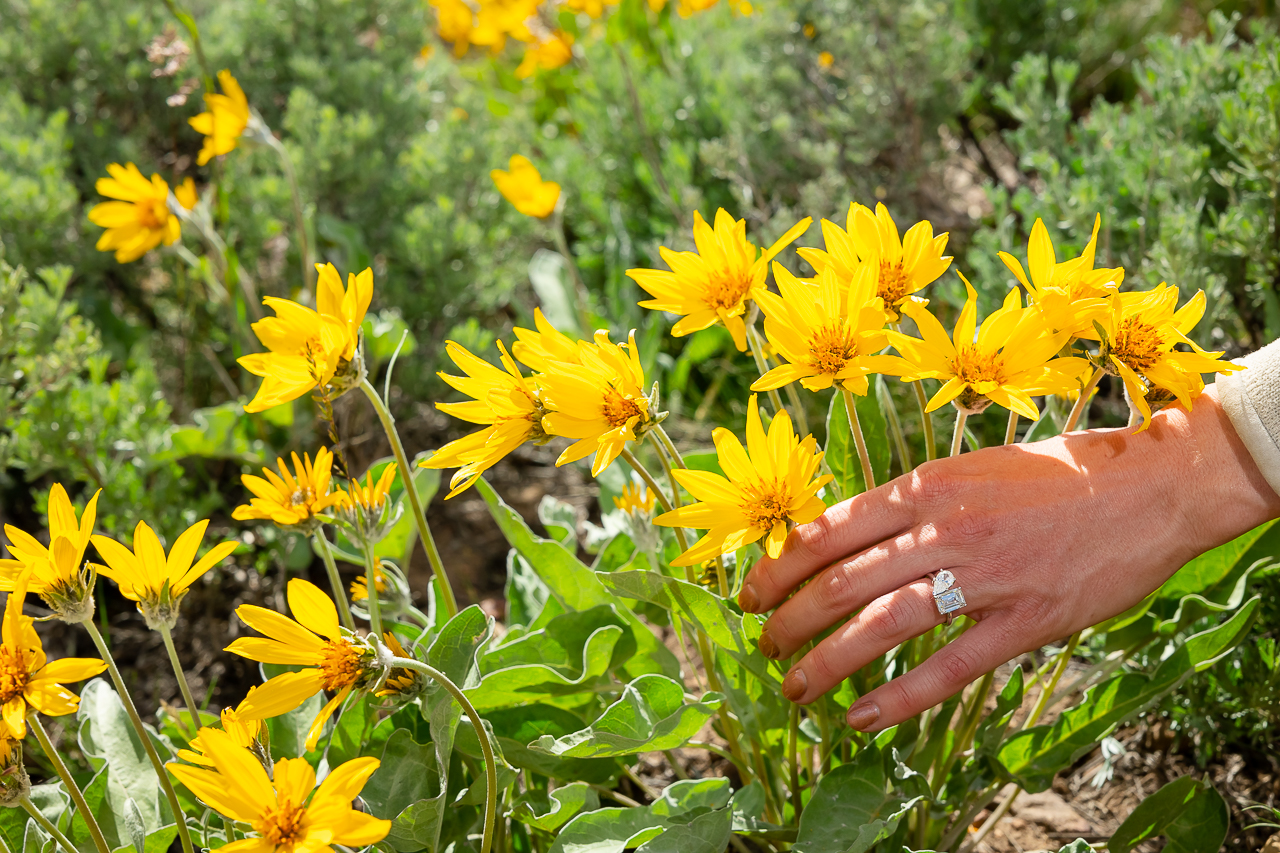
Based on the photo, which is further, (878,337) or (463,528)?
(463,528)

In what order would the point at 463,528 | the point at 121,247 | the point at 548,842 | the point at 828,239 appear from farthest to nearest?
the point at 463,528
the point at 121,247
the point at 548,842
the point at 828,239

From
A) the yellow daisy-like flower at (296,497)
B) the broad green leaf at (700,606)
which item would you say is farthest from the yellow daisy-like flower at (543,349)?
the yellow daisy-like flower at (296,497)

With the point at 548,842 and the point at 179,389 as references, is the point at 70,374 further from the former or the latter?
the point at 548,842

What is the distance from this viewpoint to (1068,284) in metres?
1.05

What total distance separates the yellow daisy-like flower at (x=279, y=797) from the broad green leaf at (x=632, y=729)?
0.90ft

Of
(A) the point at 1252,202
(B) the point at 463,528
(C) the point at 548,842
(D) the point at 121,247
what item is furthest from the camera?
(B) the point at 463,528

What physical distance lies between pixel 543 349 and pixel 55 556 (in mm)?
562

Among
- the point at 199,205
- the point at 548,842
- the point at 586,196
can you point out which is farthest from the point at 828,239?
the point at 586,196

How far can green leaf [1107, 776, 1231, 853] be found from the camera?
4.17ft

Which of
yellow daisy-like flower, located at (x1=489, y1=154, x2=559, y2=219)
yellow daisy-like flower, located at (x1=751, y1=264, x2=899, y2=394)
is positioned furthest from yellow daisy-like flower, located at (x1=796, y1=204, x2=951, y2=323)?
yellow daisy-like flower, located at (x1=489, y1=154, x2=559, y2=219)

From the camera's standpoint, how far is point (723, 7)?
4.56 m

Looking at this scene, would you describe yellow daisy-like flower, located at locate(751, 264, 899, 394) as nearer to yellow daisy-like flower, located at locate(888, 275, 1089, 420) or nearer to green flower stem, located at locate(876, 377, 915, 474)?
yellow daisy-like flower, located at locate(888, 275, 1089, 420)

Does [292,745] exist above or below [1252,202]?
below

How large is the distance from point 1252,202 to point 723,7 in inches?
124
